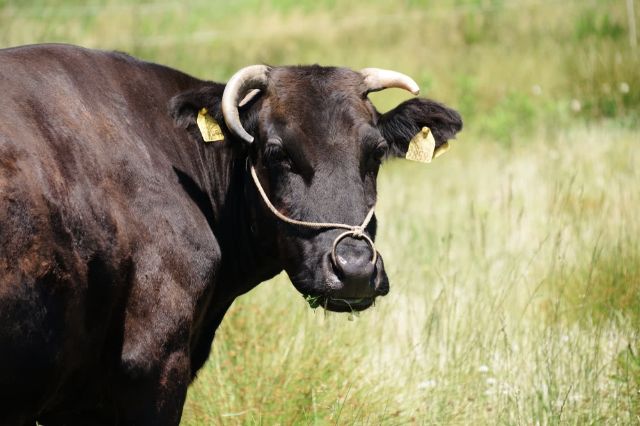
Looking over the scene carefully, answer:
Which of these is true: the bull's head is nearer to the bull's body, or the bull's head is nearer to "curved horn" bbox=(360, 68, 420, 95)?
"curved horn" bbox=(360, 68, 420, 95)

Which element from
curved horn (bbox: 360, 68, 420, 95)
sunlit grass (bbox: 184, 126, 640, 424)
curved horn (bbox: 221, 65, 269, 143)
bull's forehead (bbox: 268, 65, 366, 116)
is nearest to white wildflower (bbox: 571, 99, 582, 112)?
→ sunlit grass (bbox: 184, 126, 640, 424)

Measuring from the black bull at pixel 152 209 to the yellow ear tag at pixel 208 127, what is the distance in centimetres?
5

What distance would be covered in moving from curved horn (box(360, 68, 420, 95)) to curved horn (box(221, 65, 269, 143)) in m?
0.60

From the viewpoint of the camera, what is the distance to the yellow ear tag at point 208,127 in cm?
500

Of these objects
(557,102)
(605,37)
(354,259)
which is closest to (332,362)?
(354,259)

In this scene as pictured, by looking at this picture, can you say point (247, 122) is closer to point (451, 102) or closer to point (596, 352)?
point (596, 352)

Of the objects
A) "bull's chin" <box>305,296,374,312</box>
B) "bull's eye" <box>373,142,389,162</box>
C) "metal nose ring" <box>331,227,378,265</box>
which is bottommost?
"bull's chin" <box>305,296,374,312</box>

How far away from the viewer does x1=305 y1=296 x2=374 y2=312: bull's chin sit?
463cm

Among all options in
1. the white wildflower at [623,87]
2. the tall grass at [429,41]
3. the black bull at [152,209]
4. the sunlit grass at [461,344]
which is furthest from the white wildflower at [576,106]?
the black bull at [152,209]

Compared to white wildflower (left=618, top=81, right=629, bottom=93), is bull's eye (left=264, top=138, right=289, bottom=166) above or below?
below

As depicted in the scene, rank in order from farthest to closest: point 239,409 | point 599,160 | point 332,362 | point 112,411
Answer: point 599,160
point 332,362
point 239,409
point 112,411

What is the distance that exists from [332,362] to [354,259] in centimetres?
151

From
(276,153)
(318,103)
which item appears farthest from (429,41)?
(276,153)

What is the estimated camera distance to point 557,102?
14180 mm
